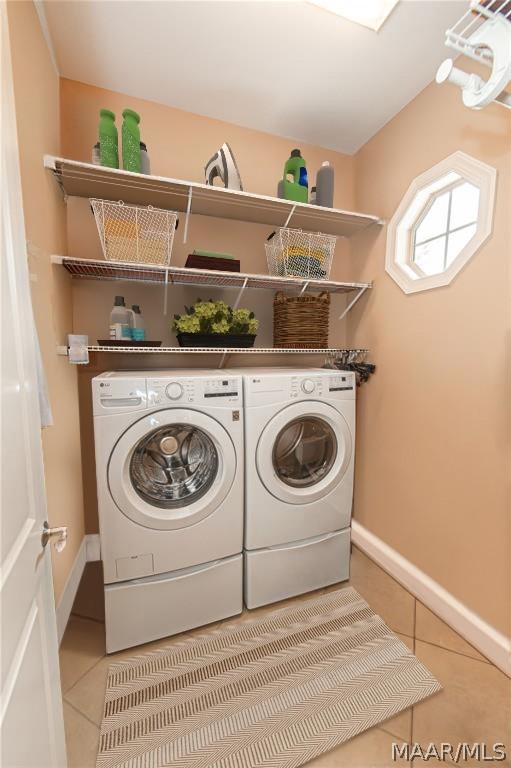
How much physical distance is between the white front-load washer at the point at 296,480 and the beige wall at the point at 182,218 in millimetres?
665

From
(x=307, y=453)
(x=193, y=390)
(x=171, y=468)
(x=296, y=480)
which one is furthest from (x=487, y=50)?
(x=171, y=468)

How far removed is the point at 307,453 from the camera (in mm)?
1725

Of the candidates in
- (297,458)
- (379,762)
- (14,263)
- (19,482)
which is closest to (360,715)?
(379,762)

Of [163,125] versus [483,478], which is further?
[163,125]

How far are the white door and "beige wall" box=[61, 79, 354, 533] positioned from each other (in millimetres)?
1133

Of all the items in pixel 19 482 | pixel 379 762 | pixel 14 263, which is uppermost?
pixel 14 263

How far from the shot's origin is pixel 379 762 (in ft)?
3.25

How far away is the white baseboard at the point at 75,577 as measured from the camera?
4.61ft

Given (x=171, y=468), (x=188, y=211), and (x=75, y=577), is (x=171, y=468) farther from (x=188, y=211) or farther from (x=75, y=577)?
(x=188, y=211)

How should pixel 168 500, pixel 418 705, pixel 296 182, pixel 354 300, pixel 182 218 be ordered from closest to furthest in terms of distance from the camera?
pixel 418 705 < pixel 168 500 < pixel 296 182 < pixel 182 218 < pixel 354 300

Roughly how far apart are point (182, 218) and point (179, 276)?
19.8 inches

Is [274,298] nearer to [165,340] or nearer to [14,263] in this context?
[165,340]

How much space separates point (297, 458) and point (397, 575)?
87 centimetres

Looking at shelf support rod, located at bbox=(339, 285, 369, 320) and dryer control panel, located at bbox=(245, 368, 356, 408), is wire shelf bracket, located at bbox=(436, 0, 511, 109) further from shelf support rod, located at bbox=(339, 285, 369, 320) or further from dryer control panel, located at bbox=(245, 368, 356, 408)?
dryer control panel, located at bbox=(245, 368, 356, 408)
